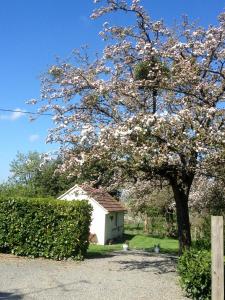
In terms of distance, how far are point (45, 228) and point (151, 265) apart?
13.7ft

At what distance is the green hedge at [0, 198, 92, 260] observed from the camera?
55.8 feet

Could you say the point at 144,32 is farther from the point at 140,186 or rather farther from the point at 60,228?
the point at 140,186

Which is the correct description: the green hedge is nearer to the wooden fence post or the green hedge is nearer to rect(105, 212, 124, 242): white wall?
the wooden fence post

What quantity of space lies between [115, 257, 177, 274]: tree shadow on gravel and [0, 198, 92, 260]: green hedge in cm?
195

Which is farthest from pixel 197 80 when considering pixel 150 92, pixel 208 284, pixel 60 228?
pixel 60 228

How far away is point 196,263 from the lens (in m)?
9.63

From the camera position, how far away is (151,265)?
16016 mm

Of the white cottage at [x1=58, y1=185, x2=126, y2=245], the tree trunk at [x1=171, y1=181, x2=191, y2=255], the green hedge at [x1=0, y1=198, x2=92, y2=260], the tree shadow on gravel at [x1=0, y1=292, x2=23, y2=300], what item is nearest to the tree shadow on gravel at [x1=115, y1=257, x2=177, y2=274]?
the tree trunk at [x1=171, y1=181, x2=191, y2=255]

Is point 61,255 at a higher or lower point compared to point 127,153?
lower

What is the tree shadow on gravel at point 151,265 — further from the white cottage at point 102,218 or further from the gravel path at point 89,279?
the white cottage at point 102,218

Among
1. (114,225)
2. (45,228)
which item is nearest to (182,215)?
(45,228)

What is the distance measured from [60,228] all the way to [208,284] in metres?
8.64

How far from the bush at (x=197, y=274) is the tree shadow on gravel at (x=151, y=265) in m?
4.49

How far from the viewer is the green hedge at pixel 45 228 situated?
17.0 metres
